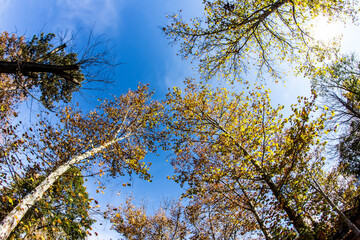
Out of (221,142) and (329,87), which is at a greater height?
(329,87)

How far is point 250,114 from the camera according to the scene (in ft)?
26.2

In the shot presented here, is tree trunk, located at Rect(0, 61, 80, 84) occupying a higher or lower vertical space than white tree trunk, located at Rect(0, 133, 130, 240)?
higher

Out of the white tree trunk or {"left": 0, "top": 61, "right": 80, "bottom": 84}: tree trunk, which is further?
the white tree trunk

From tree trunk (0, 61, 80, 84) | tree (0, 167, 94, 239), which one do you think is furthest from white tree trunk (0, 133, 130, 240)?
tree trunk (0, 61, 80, 84)

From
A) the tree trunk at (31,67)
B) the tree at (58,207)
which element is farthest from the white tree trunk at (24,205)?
the tree trunk at (31,67)

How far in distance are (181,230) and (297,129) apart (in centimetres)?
1372

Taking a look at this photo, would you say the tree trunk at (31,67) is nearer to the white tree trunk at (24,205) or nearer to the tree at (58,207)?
the tree at (58,207)

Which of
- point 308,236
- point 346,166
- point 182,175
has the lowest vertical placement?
point 308,236

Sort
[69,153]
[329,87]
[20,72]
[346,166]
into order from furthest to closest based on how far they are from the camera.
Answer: [329,87], [346,166], [69,153], [20,72]

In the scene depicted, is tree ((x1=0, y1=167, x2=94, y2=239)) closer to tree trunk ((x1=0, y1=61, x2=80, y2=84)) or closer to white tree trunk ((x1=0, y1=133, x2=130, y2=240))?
white tree trunk ((x1=0, y1=133, x2=130, y2=240))

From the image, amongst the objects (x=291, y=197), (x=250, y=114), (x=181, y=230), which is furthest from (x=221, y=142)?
(x=181, y=230)

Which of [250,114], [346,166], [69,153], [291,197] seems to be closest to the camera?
[291,197]

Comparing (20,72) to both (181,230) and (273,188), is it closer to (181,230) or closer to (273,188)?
(273,188)

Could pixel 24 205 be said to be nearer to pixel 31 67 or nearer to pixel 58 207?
pixel 58 207
